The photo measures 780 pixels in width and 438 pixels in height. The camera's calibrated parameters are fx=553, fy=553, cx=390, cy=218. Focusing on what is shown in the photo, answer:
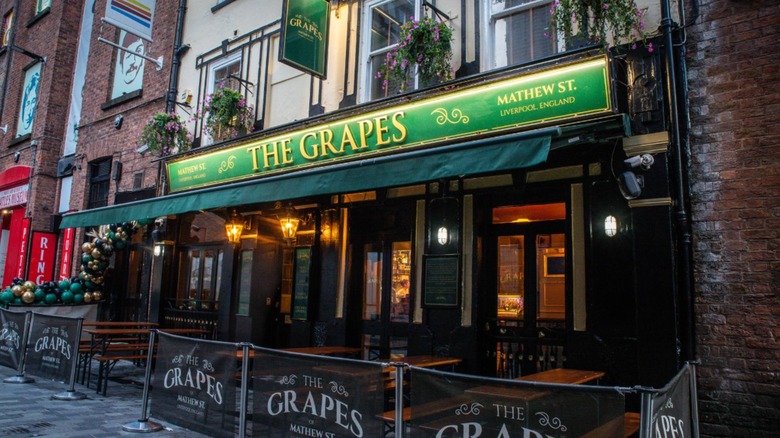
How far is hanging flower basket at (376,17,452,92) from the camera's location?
25.5ft

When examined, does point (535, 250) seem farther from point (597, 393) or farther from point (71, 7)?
point (71, 7)

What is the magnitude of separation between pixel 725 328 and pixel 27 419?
7.73 m

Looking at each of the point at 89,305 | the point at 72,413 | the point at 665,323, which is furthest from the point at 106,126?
the point at 665,323

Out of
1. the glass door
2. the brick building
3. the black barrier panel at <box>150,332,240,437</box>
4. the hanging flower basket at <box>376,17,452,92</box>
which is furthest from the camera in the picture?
the brick building

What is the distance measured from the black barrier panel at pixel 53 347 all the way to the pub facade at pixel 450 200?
219cm

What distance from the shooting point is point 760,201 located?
18.1 feet

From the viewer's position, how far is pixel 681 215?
228 inches

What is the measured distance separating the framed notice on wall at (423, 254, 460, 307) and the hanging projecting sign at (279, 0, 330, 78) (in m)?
3.81

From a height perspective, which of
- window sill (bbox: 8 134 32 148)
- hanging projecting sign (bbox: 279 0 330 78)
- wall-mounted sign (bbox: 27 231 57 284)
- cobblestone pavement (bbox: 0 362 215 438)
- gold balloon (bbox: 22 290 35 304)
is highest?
window sill (bbox: 8 134 32 148)

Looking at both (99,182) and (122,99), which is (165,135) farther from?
(99,182)

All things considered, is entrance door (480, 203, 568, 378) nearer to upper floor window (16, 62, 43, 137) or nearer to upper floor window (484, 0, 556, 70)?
upper floor window (484, 0, 556, 70)

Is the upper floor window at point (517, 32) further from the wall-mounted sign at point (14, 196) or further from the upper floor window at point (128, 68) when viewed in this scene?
the wall-mounted sign at point (14, 196)

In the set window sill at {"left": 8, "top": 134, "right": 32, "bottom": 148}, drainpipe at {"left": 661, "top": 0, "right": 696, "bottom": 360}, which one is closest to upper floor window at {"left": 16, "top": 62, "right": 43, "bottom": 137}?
window sill at {"left": 8, "top": 134, "right": 32, "bottom": 148}

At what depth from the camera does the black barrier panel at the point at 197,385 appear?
5.12m
